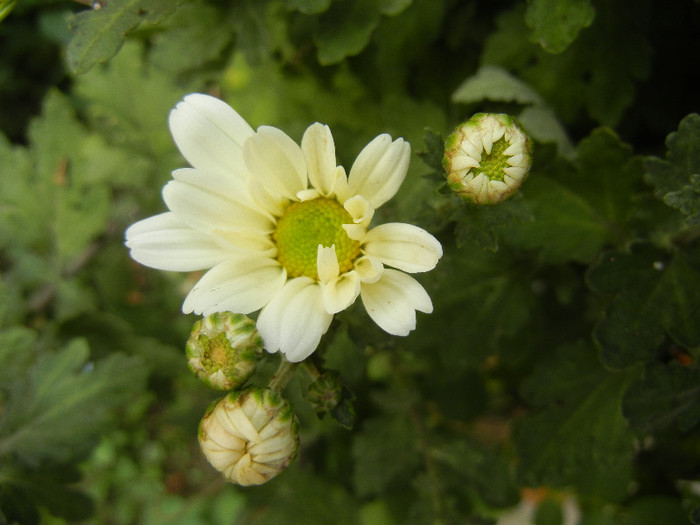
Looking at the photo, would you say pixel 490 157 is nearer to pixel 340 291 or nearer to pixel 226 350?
pixel 340 291

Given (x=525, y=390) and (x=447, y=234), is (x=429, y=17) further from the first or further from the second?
(x=525, y=390)

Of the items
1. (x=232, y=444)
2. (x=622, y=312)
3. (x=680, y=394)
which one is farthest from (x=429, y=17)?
(x=232, y=444)

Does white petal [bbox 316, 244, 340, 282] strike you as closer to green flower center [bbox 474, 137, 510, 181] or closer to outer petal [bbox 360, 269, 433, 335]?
outer petal [bbox 360, 269, 433, 335]

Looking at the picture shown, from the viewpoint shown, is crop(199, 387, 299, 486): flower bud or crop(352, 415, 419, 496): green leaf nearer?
crop(199, 387, 299, 486): flower bud

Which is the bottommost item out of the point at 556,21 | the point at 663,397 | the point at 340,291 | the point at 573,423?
the point at 573,423

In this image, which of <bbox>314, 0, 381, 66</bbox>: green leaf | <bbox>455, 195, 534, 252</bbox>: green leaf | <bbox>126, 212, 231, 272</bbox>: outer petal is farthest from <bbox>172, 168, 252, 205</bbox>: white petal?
<bbox>314, 0, 381, 66</bbox>: green leaf

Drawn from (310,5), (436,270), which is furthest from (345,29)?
(436,270)
